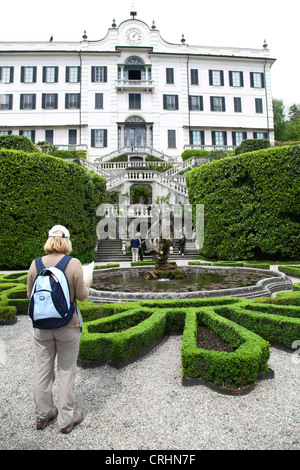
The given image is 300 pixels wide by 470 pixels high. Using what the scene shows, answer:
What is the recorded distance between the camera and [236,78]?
33844mm

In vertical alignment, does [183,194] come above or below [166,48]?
below

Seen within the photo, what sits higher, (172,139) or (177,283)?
(172,139)

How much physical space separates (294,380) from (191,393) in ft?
4.27

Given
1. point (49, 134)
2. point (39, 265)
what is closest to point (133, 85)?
point (49, 134)

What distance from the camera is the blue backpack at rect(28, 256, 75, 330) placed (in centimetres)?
246

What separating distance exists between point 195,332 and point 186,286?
334 centimetres

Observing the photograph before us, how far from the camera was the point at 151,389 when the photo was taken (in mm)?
3316

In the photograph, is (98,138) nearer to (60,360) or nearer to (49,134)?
(49,134)

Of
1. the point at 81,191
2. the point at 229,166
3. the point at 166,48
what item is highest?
the point at 166,48

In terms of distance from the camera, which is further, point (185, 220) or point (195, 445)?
point (185, 220)

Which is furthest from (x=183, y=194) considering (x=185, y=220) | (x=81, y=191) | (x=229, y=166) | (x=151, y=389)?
(x=151, y=389)
